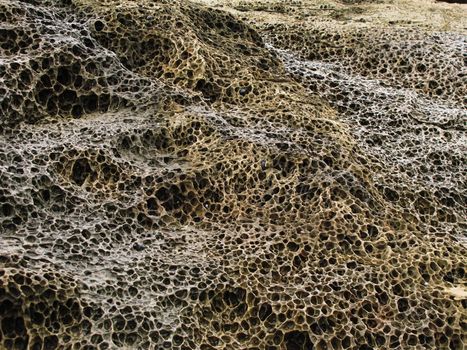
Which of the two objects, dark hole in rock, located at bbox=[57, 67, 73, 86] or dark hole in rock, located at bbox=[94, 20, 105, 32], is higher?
dark hole in rock, located at bbox=[94, 20, 105, 32]

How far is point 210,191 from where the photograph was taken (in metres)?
3.45

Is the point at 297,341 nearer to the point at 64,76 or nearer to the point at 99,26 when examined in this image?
the point at 64,76

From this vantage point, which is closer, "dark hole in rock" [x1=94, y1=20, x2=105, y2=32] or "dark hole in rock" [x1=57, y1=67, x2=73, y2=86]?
"dark hole in rock" [x1=57, y1=67, x2=73, y2=86]

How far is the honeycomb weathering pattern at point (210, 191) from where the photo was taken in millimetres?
2797

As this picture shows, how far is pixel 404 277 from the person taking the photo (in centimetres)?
303

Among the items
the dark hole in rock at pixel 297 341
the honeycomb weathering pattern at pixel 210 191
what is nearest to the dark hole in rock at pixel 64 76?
the honeycomb weathering pattern at pixel 210 191

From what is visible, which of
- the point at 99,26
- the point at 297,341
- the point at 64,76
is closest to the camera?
the point at 297,341

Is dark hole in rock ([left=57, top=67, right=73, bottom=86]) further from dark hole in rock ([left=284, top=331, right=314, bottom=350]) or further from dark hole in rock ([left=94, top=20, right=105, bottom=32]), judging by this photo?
dark hole in rock ([left=284, top=331, right=314, bottom=350])

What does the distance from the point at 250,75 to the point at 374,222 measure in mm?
1364

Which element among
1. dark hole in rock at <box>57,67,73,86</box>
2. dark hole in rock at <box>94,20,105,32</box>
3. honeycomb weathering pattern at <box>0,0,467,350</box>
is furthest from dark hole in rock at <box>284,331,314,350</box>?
dark hole in rock at <box>94,20,105,32</box>

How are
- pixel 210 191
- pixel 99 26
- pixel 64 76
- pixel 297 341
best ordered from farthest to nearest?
pixel 99 26 < pixel 64 76 < pixel 210 191 < pixel 297 341

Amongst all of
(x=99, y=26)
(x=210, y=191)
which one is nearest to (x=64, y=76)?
(x=99, y=26)

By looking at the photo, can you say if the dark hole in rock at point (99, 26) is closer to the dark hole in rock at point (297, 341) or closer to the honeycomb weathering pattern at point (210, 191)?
the honeycomb weathering pattern at point (210, 191)

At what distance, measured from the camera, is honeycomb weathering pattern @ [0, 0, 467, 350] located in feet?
9.18
